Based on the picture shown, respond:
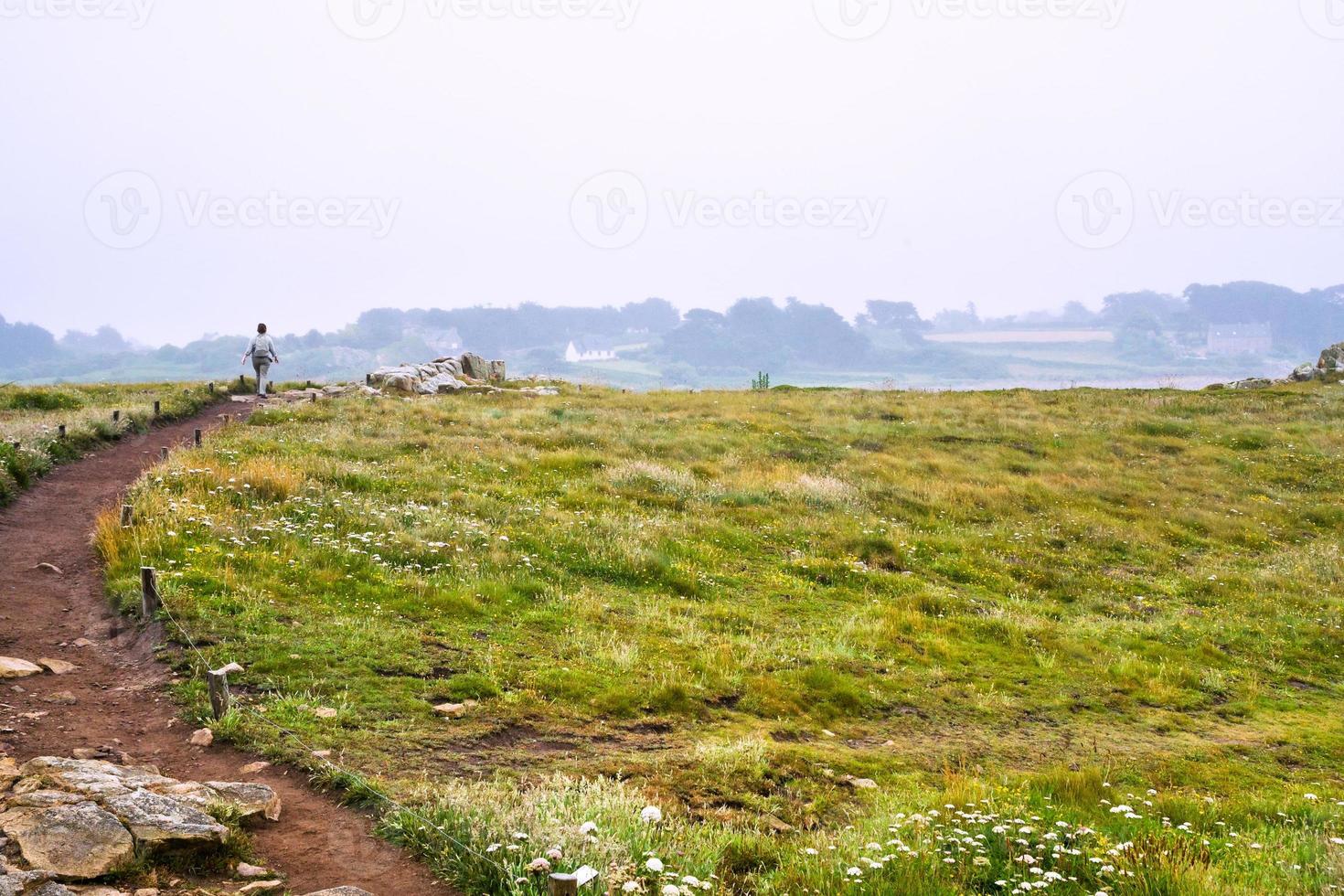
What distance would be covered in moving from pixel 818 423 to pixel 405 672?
2742 centimetres

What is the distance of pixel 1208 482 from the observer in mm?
26859

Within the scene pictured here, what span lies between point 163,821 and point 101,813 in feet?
1.25

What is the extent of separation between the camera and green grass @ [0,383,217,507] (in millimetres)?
17328

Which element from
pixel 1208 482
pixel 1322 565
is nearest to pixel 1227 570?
pixel 1322 565

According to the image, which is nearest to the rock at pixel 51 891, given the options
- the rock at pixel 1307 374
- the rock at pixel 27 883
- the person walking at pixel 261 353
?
the rock at pixel 27 883

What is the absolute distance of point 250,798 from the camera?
6.39 m

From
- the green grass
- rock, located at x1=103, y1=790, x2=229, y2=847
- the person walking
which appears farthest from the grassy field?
the person walking

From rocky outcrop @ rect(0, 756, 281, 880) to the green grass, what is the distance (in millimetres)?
12611

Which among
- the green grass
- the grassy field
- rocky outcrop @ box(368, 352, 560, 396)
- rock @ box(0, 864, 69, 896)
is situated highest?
Answer: rocky outcrop @ box(368, 352, 560, 396)

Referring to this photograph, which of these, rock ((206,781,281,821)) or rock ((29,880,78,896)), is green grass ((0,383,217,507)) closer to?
rock ((206,781,281,821))

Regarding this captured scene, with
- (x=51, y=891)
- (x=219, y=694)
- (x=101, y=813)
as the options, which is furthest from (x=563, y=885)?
(x=219, y=694)

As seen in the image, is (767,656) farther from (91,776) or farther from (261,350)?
(261,350)

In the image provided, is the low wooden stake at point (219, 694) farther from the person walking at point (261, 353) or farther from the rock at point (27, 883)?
the person walking at point (261, 353)

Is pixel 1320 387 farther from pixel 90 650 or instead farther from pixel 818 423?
pixel 90 650
